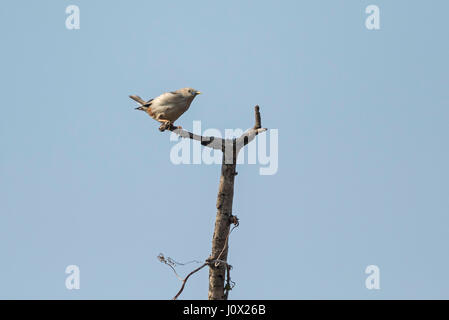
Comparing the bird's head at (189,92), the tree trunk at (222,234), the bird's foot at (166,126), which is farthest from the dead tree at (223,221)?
the bird's head at (189,92)

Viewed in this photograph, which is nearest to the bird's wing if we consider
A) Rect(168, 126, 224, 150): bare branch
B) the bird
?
the bird

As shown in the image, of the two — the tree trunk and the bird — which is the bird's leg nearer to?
the bird

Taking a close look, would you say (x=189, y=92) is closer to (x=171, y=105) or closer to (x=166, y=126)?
(x=171, y=105)

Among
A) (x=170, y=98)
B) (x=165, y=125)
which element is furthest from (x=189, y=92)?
(x=165, y=125)

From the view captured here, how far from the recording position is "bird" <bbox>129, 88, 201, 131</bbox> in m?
11.1

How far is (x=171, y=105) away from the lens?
1106 cm

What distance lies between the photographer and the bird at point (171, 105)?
1105 centimetres

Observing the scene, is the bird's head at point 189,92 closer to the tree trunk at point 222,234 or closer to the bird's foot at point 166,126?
the bird's foot at point 166,126
